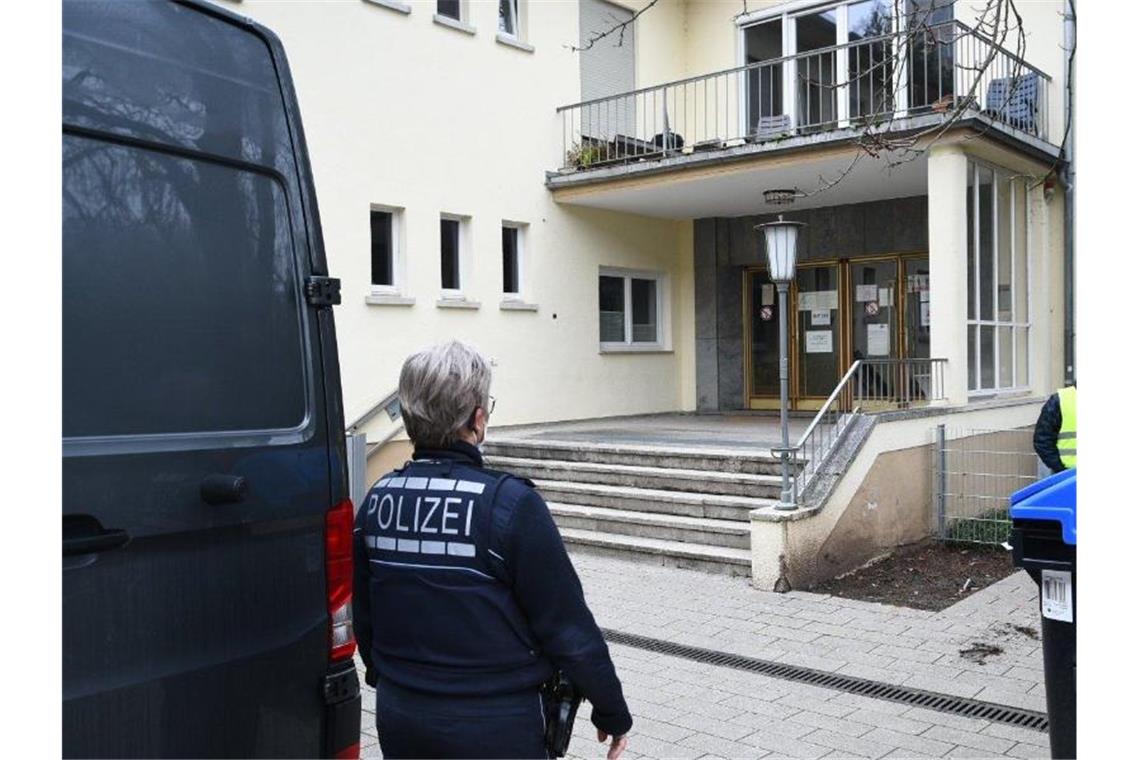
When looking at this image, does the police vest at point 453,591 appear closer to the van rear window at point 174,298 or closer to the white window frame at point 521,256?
the van rear window at point 174,298

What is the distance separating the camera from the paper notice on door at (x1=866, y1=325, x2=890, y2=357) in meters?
14.3

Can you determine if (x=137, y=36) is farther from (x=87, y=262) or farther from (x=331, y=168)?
(x=331, y=168)

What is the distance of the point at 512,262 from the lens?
13453 mm


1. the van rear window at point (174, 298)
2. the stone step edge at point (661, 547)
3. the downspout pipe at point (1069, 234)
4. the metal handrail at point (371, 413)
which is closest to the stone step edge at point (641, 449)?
the stone step edge at point (661, 547)

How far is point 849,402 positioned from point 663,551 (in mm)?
5158

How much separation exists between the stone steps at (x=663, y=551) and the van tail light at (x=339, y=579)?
5567 millimetres

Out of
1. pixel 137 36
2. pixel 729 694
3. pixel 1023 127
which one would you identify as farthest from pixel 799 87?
pixel 137 36

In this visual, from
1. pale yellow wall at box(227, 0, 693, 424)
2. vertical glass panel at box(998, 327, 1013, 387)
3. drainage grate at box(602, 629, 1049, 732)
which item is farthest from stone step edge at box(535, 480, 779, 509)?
vertical glass panel at box(998, 327, 1013, 387)

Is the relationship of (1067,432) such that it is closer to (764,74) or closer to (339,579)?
(339,579)

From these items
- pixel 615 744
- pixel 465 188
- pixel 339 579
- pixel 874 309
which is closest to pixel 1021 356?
pixel 874 309

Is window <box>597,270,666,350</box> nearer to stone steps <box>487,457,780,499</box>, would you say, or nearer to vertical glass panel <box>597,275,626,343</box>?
vertical glass panel <box>597,275,626,343</box>

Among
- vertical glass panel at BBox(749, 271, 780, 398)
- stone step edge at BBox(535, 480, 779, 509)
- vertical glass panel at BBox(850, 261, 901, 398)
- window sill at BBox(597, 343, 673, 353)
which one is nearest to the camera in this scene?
stone step edge at BBox(535, 480, 779, 509)

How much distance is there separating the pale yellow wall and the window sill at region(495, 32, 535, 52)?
7cm

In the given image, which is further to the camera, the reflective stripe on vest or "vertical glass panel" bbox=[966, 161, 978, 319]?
"vertical glass panel" bbox=[966, 161, 978, 319]
